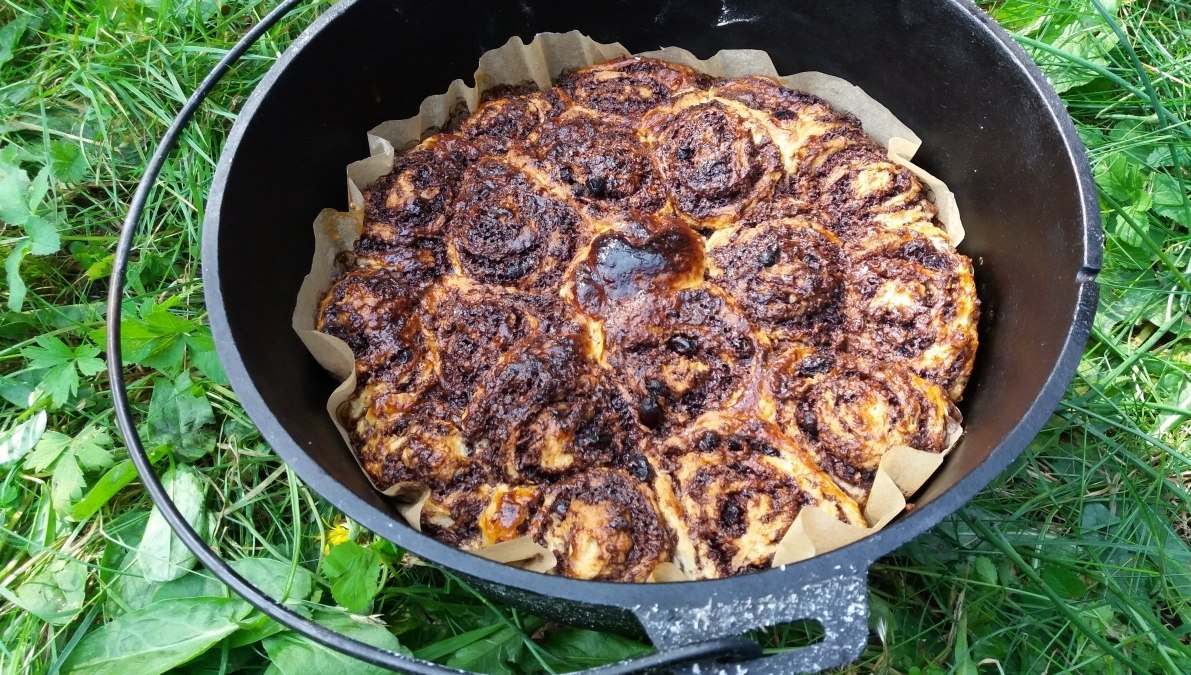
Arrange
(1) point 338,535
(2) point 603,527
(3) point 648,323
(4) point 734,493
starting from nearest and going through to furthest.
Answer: (2) point 603,527
(4) point 734,493
(3) point 648,323
(1) point 338,535

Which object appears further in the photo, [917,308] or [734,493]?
[917,308]

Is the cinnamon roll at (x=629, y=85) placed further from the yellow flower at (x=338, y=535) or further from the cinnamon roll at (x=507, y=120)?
the yellow flower at (x=338, y=535)

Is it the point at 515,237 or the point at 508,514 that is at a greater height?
the point at 515,237

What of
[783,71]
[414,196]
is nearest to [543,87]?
[414,196]

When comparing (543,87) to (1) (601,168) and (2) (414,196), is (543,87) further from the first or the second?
(2) (414,196)

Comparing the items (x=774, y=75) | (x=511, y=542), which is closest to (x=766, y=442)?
(x=511, y=542)

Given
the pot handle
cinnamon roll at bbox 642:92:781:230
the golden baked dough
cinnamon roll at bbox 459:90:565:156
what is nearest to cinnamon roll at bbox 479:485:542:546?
the golden baked dough

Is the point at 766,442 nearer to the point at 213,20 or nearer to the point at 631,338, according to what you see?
the point at 631,338

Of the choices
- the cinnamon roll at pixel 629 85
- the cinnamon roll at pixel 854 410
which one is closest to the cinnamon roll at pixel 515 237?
the cinnamon roll at pixel 629 85
